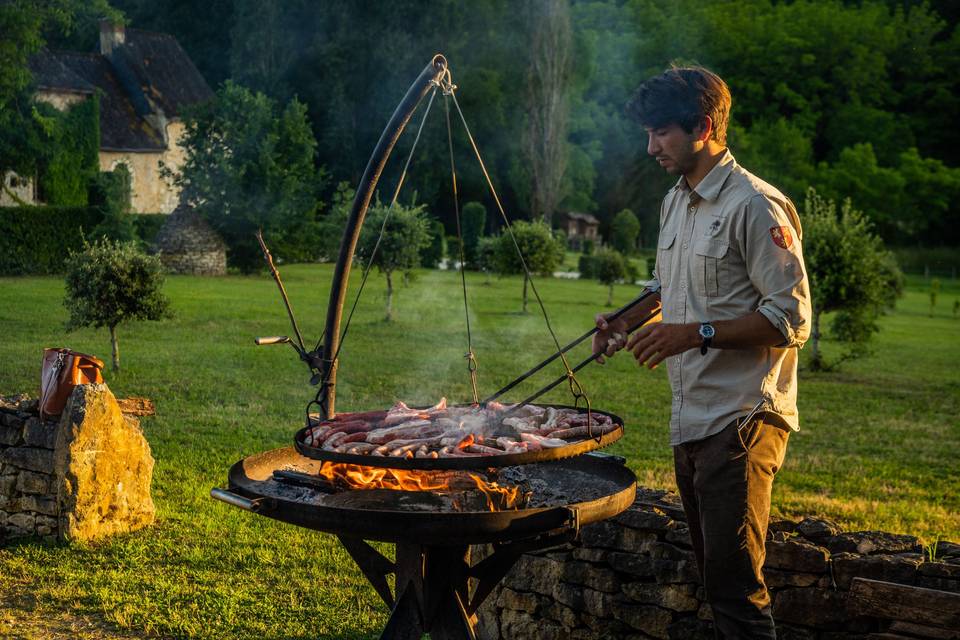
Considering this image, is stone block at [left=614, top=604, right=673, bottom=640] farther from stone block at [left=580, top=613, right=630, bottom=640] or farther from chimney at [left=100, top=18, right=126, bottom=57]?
chimney at [left=100, top=18, right=126, bottom=57]

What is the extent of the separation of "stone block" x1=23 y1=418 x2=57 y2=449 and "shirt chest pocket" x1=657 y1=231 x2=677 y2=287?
11.7ft

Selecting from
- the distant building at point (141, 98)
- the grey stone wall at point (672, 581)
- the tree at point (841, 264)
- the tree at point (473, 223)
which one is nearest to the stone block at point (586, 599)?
the grey stone wall at point (672, 581)

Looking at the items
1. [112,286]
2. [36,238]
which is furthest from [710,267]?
[36,238]

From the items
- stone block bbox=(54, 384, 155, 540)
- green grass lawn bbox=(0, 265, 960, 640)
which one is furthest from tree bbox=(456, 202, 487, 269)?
stone block bbox=(54, 384, 155, 540)

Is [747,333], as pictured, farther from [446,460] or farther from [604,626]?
[604,626]

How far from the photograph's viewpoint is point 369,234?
1830cm

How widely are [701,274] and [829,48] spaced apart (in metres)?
53.5

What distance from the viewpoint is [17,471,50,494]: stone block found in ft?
17.4

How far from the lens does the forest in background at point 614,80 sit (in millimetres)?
37094

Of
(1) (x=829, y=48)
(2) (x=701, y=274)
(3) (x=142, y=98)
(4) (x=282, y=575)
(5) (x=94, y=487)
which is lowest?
(4) (x=282, y=575)

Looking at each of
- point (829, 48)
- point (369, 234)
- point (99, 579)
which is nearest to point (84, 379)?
point (99, 579)

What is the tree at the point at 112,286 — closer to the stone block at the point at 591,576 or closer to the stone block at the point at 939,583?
the stone block at the point at 591,576

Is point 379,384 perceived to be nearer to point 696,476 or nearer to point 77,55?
point 696,476

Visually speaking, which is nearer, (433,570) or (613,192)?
(433,570)
